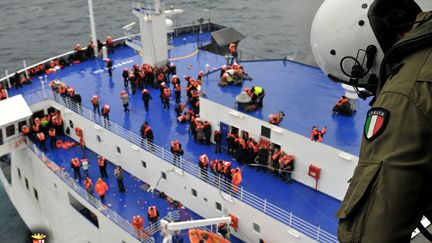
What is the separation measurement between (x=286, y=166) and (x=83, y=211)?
8.47 m

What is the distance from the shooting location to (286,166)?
595 inches

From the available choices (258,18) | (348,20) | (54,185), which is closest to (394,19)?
(348,20)

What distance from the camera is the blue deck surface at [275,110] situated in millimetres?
14422

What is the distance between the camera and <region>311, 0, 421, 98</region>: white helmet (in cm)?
318

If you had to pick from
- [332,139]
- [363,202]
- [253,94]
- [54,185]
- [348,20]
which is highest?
[348,20]

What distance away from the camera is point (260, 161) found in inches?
619

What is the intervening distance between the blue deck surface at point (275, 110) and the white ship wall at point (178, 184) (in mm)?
913

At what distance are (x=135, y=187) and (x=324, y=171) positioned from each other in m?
7.56

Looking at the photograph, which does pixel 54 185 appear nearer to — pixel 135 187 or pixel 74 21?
pixel 135 187

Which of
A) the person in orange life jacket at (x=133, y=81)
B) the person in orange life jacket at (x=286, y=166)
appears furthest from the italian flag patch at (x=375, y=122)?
the person in orange life jacket at (x=133, y=81)


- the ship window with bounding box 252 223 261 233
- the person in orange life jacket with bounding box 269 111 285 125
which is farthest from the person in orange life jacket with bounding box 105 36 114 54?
the ship window with bounding box 252 223 261 233

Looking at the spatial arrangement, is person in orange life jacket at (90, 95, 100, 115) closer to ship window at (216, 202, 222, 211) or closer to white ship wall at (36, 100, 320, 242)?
white ship wall at (36, 100, 320, 242)

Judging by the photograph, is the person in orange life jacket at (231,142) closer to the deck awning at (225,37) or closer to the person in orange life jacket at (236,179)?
the person in orange life jacket at (236,179)

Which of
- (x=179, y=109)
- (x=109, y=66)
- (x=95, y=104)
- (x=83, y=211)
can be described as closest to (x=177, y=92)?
(x=179, y=109)
